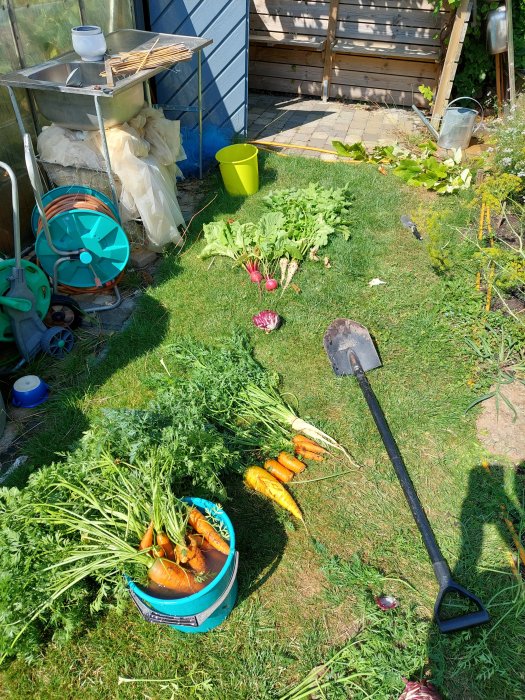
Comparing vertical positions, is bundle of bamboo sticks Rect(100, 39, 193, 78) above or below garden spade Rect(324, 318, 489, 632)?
above

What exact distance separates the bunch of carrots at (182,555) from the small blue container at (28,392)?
1606 mm

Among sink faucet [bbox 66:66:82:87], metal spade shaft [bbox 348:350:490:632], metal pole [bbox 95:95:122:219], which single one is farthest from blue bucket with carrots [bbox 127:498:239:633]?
sink faucet [bbox 66:66:82:87]

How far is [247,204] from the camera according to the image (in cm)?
556

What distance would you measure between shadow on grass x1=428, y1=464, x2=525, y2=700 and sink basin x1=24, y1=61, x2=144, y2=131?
389cm

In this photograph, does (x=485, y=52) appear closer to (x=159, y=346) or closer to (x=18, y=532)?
(x=159, y=346)

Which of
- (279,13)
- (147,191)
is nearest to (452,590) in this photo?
(147,191)

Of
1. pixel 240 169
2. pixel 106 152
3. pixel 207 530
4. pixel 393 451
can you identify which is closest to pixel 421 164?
pixel 240 169

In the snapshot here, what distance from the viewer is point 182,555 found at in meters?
2.15

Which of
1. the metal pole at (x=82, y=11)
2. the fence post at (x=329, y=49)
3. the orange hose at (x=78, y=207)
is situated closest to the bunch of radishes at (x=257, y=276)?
the orange hose at (x=78, y=207)

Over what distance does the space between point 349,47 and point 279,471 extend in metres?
7.17

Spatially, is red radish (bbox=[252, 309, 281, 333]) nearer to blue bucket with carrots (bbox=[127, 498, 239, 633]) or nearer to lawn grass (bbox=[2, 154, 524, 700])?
lawn grass (bbox=[2, 154, 524, 700])

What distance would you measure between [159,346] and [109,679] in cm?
219

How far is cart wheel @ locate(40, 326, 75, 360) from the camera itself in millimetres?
3674

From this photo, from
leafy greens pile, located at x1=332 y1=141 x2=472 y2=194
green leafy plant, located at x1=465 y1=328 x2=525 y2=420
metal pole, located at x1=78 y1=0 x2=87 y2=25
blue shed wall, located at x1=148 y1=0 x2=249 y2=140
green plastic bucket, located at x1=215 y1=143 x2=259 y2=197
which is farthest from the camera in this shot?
blue shed wall, located at x1=148 y1=0 x2=249 y2=140
